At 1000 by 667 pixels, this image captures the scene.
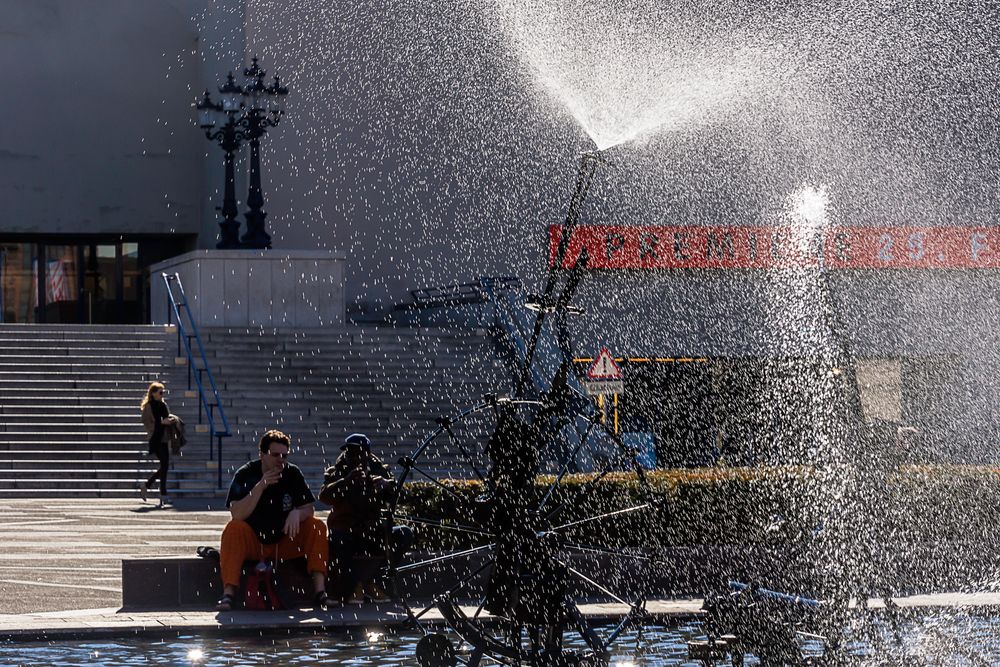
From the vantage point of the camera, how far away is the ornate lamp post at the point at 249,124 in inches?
1178

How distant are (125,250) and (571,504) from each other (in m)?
34.8

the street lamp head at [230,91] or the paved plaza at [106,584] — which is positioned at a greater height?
the street lamp head at [230,91]

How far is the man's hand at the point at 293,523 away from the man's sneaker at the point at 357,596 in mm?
623

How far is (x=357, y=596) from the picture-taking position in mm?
12047

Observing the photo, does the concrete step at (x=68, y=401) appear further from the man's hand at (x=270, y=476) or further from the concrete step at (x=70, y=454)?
the man's hand at (x=270, y=476)

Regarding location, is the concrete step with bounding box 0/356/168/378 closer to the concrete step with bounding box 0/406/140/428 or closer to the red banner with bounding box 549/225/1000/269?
the concrete step with bounding box 0/406/140/428

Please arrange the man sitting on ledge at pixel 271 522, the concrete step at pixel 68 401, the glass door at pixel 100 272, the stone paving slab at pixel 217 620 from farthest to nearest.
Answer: the glass door at pixel 100 272, the concrete step at pixel 68 401, the man sitting on ledge at pixel 271 522, the stone paving slab at pixel 217 620

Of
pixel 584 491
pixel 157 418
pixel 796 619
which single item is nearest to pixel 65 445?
pixel 157 418

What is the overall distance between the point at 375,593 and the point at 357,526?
48cm

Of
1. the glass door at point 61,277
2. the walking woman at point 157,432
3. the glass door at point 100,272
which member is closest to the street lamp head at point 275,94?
the walking woman at point 157,432

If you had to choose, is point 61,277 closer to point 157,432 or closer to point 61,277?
point 61,277

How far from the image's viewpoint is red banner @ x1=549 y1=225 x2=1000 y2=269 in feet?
131

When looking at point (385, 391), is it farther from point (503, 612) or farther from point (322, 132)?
point (503, 612)

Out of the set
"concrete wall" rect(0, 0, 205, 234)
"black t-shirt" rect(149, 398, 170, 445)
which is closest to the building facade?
"concrete wall" rect(0, 0, 205, 234)
